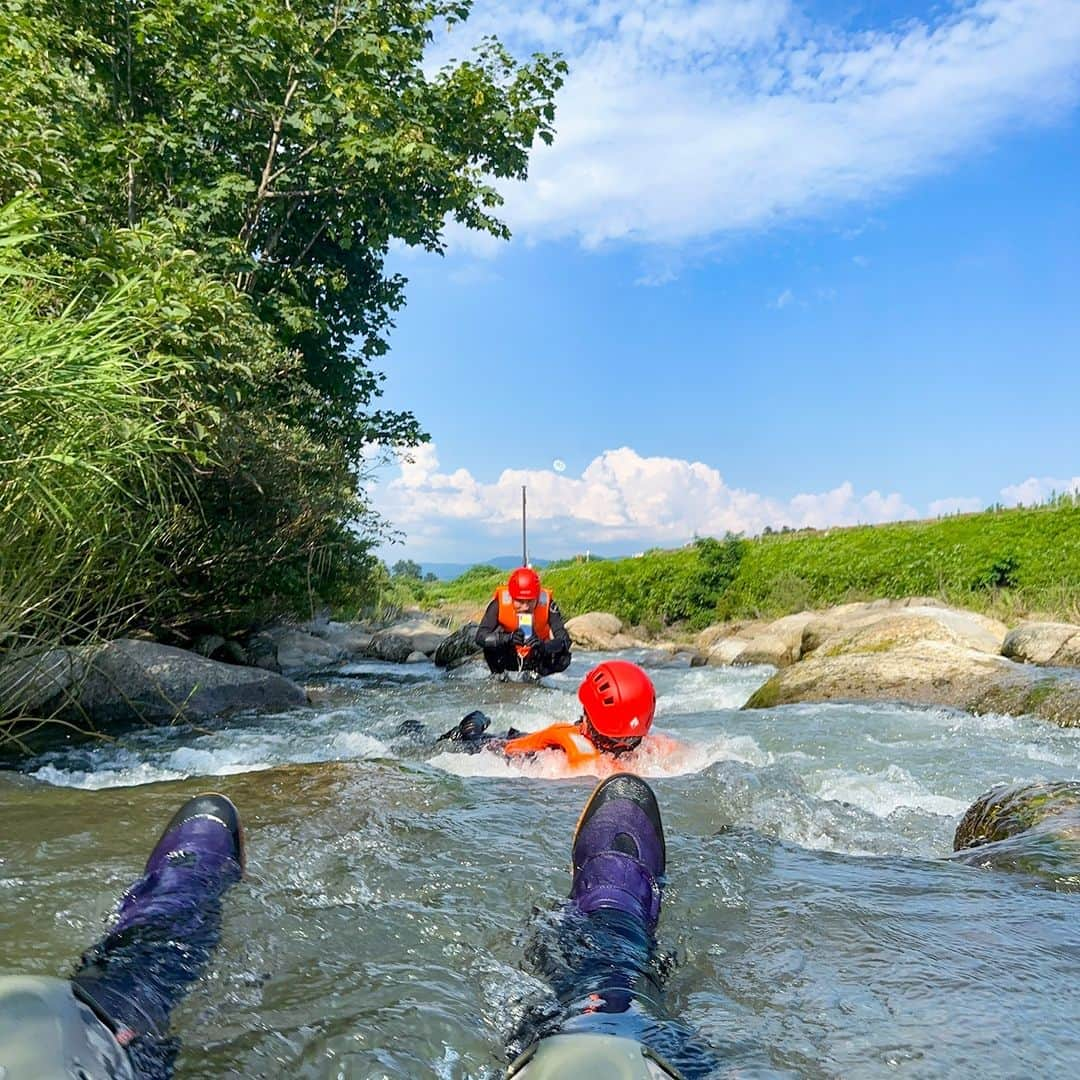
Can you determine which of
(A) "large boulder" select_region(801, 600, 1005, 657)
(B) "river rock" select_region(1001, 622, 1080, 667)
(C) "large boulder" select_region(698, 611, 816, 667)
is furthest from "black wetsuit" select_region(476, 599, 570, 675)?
(B) "river rock" select_region(1001, 622, 1080, 667)

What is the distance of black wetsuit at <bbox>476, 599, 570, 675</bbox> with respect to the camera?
9906mm

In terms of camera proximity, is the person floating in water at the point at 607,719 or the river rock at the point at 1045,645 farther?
the river rock at the point at 1045,645

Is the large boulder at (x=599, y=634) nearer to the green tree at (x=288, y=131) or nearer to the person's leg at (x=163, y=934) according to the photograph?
the green tree at (x=288, y=131)

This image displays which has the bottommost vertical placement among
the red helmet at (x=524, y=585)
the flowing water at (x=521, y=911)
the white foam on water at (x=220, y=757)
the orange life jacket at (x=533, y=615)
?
the white foam on water at (x=220, y=757)

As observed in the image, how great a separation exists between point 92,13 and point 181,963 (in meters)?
12.3

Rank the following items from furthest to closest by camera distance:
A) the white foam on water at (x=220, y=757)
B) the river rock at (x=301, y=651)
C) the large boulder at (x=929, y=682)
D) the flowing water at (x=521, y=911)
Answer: the river rock at (x=301, y=651), the large boulder at (x=929, y=682), the white foam on water at (x=220, y=757), the flowing water at (x=521, y=911)

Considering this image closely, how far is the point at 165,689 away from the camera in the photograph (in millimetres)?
8359

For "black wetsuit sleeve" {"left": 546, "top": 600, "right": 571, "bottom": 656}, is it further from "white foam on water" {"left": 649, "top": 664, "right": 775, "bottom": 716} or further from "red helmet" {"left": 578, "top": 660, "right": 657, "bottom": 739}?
"red helmet" {"left": 578, "top": 660, "right": 657, "bottom": 739}

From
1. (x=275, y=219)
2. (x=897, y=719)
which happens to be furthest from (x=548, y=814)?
(x=275, y=219)

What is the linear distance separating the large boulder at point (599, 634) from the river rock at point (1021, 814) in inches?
666

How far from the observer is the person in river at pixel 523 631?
9.91 metres

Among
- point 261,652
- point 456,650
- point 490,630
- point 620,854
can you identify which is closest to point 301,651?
point 261,652

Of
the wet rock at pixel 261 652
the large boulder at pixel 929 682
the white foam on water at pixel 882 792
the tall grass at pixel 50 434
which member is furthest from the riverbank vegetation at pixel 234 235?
the large boulder at pixel 929 682

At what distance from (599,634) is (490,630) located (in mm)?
12528
